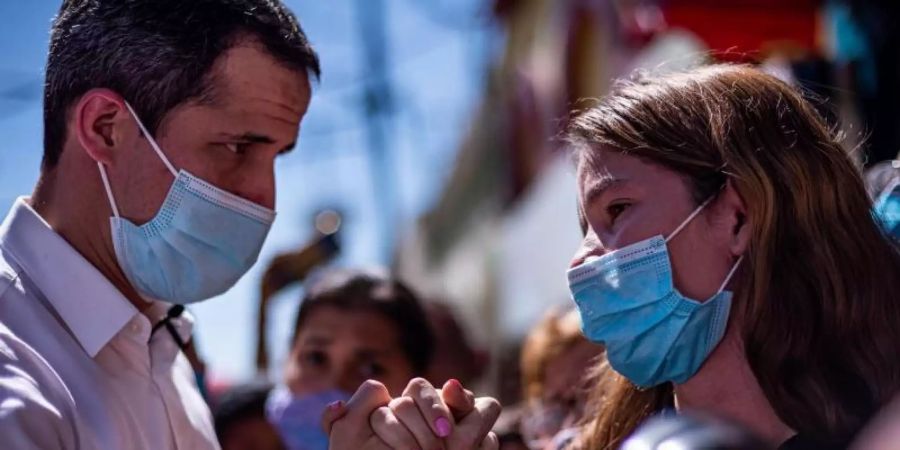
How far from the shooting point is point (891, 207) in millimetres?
2639

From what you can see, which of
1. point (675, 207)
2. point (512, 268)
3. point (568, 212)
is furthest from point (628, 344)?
point (512, 268)

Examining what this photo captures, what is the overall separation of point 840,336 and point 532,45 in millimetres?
9364

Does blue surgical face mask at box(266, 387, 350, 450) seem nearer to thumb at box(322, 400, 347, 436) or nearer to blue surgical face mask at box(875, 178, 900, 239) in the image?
thumb at box(322, 400, 347, 436)

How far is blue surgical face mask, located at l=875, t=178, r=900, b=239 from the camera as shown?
254 centimetres

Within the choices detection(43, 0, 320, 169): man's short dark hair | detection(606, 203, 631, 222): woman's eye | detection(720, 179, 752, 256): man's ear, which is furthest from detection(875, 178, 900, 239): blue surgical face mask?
detection(43, 0, 320, 169): man's short dark hair

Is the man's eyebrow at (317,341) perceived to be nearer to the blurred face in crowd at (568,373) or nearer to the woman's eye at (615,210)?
the blurred face in crowd at (568,373)

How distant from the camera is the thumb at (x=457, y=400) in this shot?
217cm

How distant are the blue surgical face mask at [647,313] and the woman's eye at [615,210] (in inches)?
3.2

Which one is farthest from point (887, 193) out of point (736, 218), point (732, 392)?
point (732, 392)

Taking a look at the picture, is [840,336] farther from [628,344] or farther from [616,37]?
[616,37]

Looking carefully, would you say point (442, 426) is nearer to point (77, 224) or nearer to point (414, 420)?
point (414, 420)

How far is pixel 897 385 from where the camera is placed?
2156 mm

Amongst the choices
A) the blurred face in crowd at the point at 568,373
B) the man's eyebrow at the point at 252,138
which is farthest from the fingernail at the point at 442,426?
the blurred face in crowd at the point at 568,373

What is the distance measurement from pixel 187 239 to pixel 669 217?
105cm
